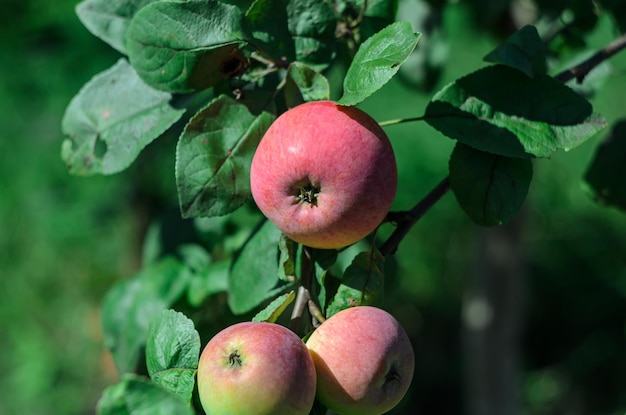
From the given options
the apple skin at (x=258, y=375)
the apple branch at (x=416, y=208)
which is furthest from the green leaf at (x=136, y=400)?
the apple branch at (x=416, y=208)

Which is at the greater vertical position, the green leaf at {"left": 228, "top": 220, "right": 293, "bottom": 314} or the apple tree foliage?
the apple tree foliage

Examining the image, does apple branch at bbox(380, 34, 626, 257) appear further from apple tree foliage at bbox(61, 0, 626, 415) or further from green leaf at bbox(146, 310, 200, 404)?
green leaf at bbox(146, 310, 200, 404)

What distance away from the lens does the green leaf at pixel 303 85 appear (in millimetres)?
749

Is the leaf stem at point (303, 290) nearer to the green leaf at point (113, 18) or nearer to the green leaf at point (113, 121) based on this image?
the green leaf at point (113, 121)

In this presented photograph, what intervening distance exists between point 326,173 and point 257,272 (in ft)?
0.85

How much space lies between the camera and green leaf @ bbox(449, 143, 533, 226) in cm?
77

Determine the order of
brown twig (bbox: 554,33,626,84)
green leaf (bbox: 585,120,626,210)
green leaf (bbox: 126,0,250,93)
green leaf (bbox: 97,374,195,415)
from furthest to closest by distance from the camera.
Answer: green leaf (bbox: 585,120,626,210) < brown twig (bbox: 554,33,626,84) < green leaf (bbox: 126,0,250,93) < green leaf (bbox: 97,374,195,415)

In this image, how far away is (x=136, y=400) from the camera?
0.51 metres

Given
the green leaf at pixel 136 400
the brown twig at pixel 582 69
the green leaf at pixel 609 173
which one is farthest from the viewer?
the green leaf at pixel 609 173

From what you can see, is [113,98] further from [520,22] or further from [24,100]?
[24,100]

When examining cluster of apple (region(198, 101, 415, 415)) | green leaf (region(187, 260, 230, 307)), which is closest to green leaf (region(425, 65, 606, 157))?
cluster of apple (region(198, 101, 415, 415))

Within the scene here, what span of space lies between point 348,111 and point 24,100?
230 centimetres

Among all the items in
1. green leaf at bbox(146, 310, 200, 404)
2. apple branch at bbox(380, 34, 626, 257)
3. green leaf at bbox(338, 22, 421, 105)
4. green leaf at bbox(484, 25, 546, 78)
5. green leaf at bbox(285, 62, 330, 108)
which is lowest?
green leaf at bbox(146, 310, 200, 404)

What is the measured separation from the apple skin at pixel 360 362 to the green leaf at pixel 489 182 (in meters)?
0.18
